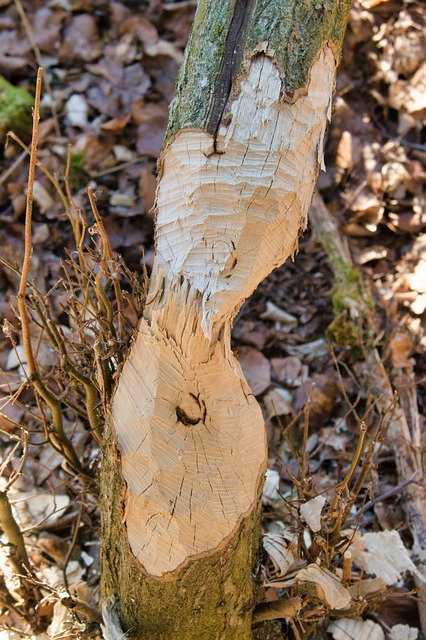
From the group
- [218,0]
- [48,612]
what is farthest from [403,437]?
[218,0]

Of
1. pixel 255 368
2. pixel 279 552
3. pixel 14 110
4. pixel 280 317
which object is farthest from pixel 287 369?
pixel 14 110

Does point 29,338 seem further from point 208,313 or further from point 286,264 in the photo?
point 286,264

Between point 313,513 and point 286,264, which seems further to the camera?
point 286,264

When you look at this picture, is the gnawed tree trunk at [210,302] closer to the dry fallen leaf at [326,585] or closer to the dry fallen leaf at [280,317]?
the dry fallen leaf at [326,585]

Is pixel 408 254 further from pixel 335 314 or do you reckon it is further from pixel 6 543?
pixel 6 543

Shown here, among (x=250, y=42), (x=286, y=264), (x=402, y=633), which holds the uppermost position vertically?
(x=250, y=42)

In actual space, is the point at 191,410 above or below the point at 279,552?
above

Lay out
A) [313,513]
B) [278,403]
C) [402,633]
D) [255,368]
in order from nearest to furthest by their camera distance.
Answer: [313,513]
[402,633]
[278,403]
[255,368]
